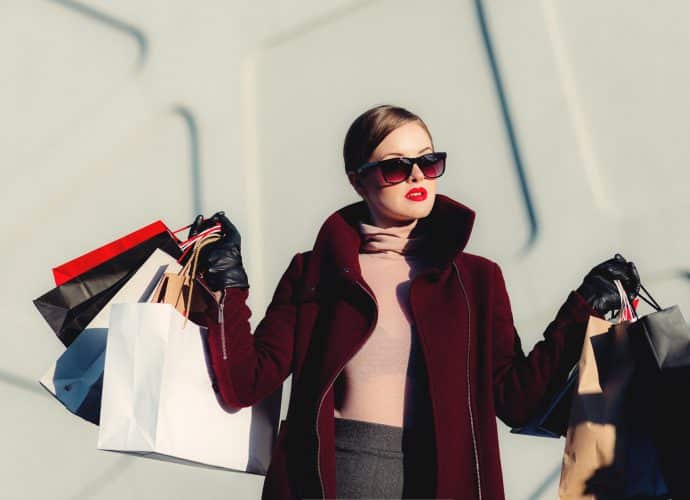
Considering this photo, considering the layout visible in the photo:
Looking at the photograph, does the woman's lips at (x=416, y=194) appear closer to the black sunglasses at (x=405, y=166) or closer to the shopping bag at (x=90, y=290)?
the black sunglasses at (x=405, y=166)

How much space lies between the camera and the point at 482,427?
1168mm

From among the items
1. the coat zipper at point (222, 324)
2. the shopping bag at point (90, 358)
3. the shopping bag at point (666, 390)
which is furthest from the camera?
the shopping bag at point (90, 358)

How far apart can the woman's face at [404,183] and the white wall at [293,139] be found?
66 centimetres

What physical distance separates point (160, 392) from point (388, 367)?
0.31 m

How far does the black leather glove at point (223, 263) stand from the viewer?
124 cm

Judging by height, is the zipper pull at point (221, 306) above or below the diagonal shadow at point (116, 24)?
below

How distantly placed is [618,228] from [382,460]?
0.90m

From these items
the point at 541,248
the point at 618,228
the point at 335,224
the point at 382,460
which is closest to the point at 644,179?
the point at 618,228

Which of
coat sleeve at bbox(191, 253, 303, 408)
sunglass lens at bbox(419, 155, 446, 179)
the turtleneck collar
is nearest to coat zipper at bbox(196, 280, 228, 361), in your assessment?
coat sleeve at bbox(191, 253, 303, 408)

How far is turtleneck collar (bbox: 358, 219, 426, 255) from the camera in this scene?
4.23 ft

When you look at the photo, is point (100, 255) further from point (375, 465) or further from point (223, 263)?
point (375, 465)

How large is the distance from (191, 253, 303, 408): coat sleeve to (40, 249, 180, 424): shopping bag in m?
0.11

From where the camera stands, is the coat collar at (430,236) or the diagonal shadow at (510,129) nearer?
the coat collar at (430,236)

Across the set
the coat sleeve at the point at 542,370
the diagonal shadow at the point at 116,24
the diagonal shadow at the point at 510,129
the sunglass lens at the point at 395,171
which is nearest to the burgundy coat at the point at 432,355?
the coat sleeve at the point at 542,370
